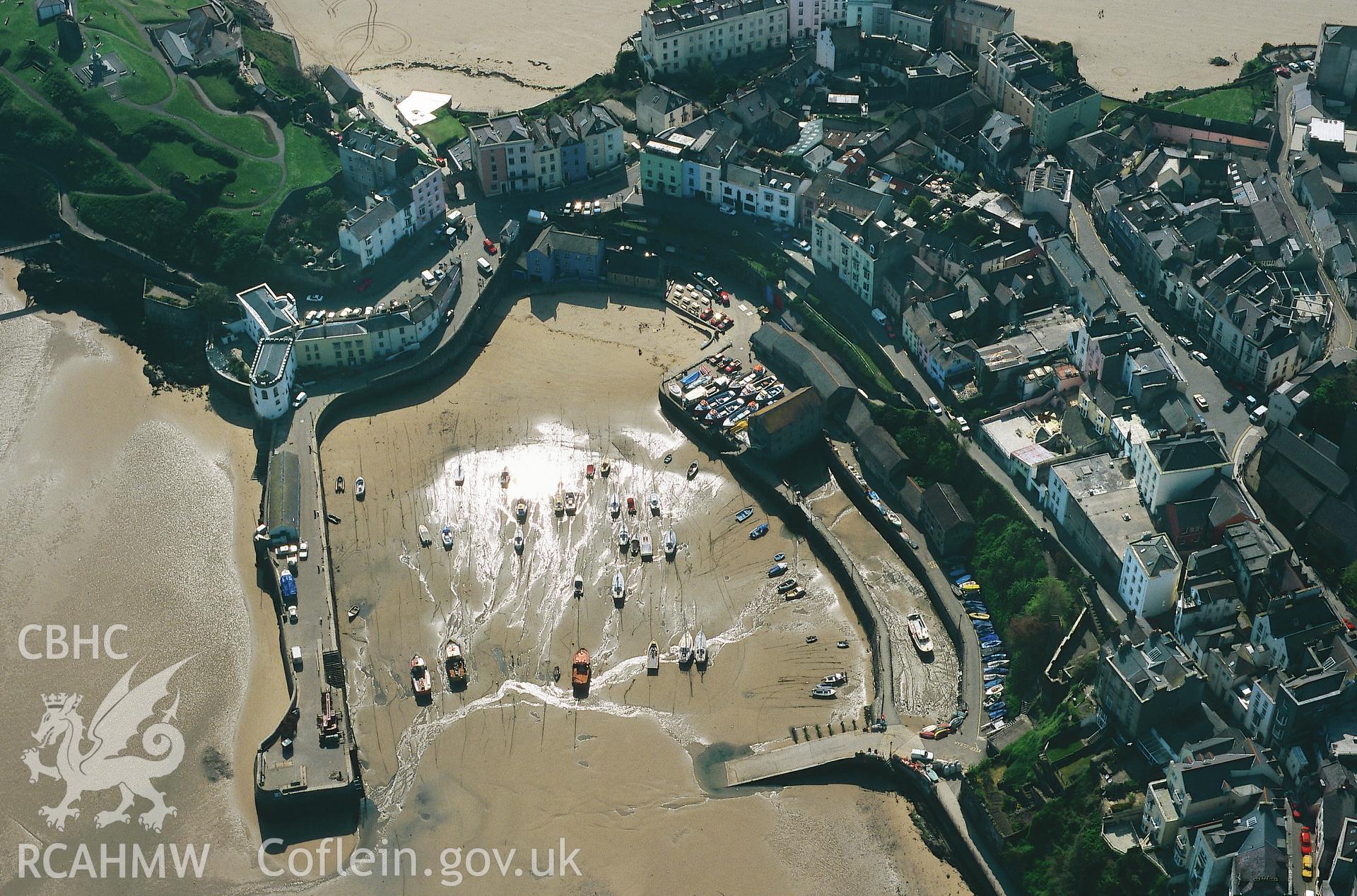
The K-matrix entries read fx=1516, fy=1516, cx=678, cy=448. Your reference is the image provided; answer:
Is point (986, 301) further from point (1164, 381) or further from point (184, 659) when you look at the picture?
point (184, 659)

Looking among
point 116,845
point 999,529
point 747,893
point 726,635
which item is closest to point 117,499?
point 116,845

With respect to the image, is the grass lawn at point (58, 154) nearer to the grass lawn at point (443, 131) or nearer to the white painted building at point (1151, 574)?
the grass lawn at point (443, 131)

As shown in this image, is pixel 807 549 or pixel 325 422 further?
pixel 325 422


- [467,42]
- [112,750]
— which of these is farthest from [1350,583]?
[467,42]

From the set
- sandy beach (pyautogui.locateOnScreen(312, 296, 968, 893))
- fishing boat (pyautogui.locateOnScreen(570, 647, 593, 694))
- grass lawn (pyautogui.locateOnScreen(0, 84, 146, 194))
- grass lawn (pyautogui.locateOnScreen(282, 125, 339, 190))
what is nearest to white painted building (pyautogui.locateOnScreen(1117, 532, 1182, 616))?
sandy beach (pyautogui.locateOnScreen(312, 296, 968, 893))

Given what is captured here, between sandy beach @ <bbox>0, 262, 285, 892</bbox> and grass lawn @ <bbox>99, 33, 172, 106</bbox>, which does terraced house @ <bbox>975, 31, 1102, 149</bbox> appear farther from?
grass lawn @ <bbox>99, 33, 172, 106</bbox>

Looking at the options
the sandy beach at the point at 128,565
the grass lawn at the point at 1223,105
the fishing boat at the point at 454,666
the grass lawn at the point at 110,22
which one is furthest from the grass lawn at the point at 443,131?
the grass lawn at the point at 1223,105

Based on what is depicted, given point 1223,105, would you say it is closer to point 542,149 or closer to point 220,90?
point 542,149
